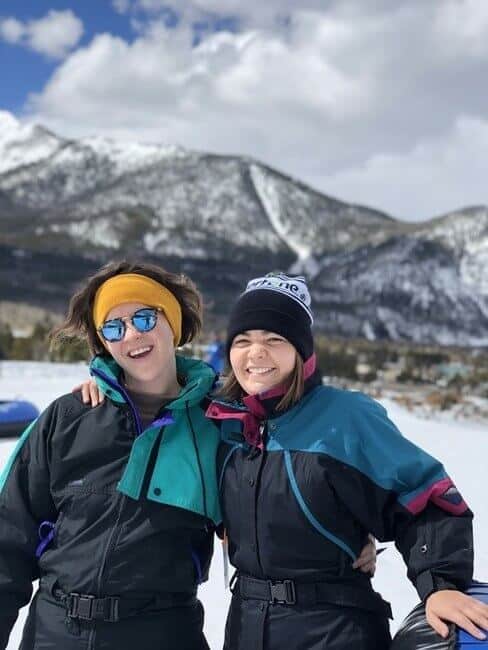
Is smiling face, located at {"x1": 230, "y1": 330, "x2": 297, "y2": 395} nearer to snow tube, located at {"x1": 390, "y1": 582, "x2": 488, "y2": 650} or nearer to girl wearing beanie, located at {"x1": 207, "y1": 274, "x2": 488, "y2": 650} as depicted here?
girl wearing beanie, located at {"x1": 207, "y1": 274, "x2": 488, "y2": 650}

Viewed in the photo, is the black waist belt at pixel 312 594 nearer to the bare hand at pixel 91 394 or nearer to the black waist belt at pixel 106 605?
the black waist belt at pixel 106 605

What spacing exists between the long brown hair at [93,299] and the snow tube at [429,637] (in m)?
1.26

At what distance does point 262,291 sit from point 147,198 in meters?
194

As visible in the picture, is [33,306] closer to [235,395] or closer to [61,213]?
[61,213]

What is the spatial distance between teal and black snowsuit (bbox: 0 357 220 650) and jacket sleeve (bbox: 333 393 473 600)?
1.55 ft

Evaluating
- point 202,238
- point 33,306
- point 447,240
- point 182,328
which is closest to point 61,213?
point 202,238

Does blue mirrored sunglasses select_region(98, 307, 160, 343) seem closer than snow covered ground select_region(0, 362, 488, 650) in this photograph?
Yes

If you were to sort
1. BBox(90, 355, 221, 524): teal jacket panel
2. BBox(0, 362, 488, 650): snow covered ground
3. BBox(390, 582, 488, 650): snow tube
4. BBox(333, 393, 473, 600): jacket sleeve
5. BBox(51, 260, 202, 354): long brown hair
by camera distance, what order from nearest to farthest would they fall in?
BBox(390, 582, 488, 650): snow tube < BBox(333, 393, 473, 600): jacket sleeve < BBox(90, 355, 221, 524): teal jacket panel < BBox(51, 260, 202, 354): long brown hair < BBox(0, 362, 488, 650): snow covered ground

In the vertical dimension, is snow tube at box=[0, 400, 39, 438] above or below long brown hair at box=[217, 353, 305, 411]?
below

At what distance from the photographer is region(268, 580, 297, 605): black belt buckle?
1.98 metres

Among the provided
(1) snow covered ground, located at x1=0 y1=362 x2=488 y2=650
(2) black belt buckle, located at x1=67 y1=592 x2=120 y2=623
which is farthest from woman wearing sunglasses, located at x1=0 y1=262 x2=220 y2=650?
(1) snow covered ground, located at x1=0 y1=362 x2=488 y2=650

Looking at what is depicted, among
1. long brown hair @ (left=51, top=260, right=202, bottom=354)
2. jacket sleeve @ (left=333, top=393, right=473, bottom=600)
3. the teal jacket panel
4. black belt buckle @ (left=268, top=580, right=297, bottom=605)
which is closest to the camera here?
jacket sleeve @ (left=333, top=393, right=473, bottom=600)

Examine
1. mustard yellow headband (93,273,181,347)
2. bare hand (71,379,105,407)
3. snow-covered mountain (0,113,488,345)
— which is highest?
snow-covered mountain (0,113,488,345)

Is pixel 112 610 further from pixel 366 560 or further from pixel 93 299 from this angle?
pixel 93 299
